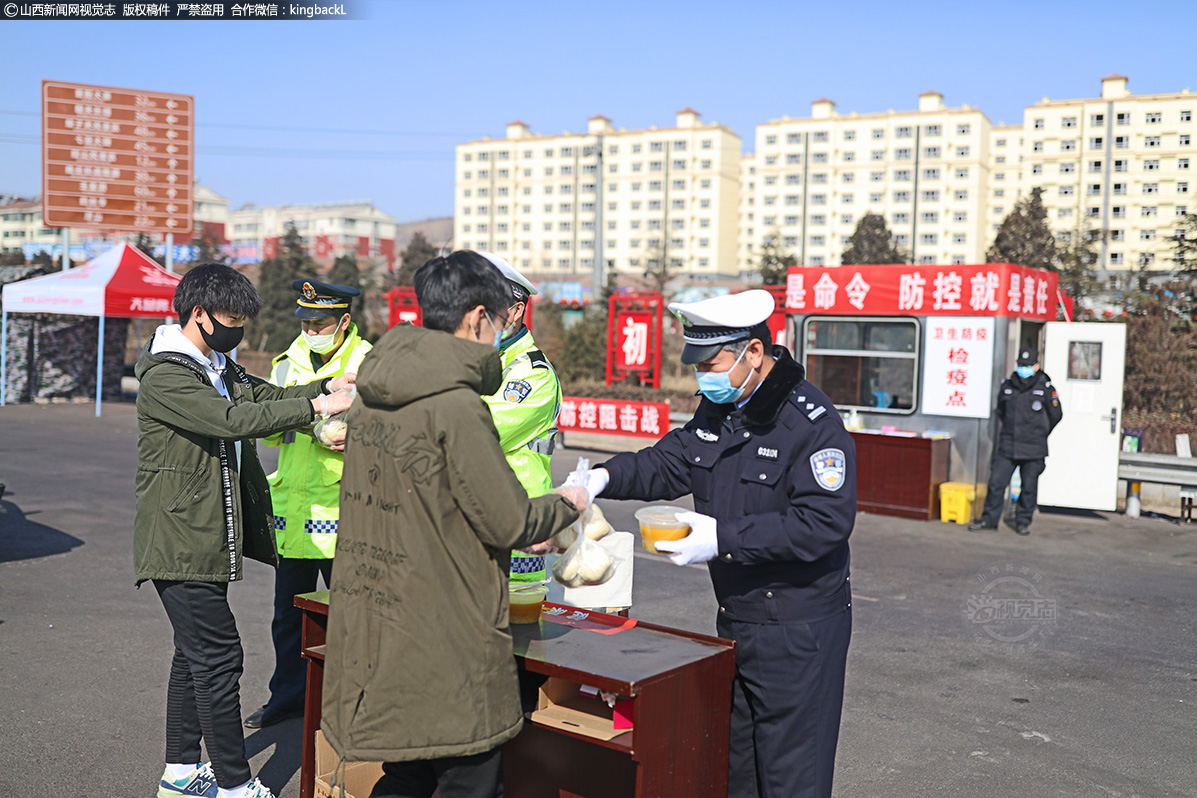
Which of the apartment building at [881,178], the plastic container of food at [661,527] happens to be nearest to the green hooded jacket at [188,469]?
the plastic container of food at [661,527]

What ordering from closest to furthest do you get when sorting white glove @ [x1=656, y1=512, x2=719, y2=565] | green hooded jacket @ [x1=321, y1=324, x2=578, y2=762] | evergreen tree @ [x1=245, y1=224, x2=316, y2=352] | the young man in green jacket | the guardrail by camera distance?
1. green hooded jacket @ [x1=321, y1=324, x2=578, y2=762]
2. white glove @ [x1=656, y1=512, x2=719, y2=565]
3. the young man in green jacket
4. the guardrail
5. evergreen tree @ [x1=245, y1=224, x2=316, y2=352]

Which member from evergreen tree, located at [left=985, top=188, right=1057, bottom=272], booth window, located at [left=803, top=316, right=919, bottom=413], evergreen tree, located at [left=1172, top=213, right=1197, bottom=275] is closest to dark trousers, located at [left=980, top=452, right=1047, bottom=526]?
booth window, located at [left=803, top=316, right=919, bottom=413]

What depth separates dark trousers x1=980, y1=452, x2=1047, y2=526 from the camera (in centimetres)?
1051

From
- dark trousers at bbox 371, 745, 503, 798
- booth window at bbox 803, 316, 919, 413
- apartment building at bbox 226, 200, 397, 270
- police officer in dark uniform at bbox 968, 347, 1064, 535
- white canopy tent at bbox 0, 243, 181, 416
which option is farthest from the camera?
apartment building at bbox 226, 200, 397, 270

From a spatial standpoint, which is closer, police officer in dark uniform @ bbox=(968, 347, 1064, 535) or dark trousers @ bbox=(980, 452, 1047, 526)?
police officer in dark uniform @ bbox=(968, 347, 1064, 535)

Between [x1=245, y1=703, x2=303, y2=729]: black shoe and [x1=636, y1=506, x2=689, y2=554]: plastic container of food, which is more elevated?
[x1=636, y1=506, x2=689, y2=554]: plastic container of food

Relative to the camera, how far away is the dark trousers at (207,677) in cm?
341

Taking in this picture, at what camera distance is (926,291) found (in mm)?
11867

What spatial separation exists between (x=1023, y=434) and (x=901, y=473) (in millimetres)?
1437

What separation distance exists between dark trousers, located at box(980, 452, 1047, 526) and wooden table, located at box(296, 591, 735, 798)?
8.55 metres

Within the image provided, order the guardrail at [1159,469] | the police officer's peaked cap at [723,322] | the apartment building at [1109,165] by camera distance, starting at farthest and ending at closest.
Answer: the apartment building at [1109,165]
the guardrail at [1159,469]
the police officer's peaked cap at [723,322]

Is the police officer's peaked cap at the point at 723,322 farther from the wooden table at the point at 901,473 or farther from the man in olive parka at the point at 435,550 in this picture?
the wooden table at the point at 901,473

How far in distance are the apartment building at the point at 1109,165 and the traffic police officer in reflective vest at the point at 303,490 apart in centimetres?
6700

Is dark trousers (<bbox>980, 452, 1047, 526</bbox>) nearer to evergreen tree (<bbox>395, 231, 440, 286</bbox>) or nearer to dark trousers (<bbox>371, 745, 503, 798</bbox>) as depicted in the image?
dark trousers (<bbox>371, 745, 503, 798</bbox>)
